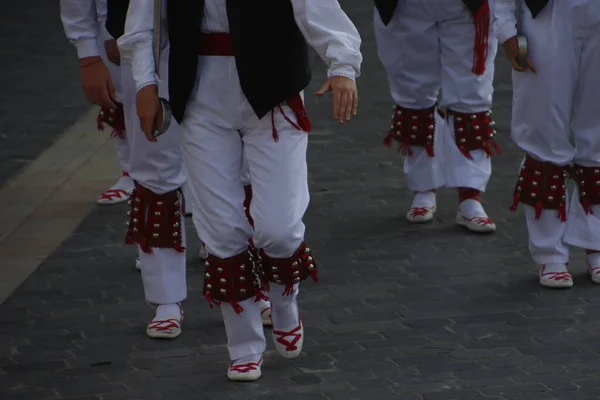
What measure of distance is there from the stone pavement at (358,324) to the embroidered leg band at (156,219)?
397 mm

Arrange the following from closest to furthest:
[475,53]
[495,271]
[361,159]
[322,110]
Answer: [495,271], [475,53], [361,159], [322,110]

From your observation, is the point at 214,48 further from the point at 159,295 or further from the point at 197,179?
the point at 159,295

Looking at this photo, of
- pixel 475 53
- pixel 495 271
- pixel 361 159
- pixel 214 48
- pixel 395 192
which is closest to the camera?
pixel 214 48

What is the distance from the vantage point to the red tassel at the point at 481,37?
6726 mm

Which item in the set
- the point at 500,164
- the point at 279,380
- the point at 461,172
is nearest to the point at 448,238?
the point at 461,172

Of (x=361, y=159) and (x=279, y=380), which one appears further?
(x=361, y=159)

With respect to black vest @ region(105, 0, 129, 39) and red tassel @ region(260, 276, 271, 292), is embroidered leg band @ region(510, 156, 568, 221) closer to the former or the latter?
red tassel @ region(260, 276, 271, 292)

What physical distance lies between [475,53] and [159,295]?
212cm

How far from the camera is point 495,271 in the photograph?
6418mm

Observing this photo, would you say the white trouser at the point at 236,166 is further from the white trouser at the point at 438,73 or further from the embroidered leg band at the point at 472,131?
the embroidered leg band at the point at 472,131

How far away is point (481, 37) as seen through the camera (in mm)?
6801

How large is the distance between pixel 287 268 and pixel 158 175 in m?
0.82

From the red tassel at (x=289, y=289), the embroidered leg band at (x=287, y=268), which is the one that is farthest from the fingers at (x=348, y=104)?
the red tassel at (x=289, y=289)

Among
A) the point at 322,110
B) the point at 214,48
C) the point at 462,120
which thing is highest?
the point at 214,48
